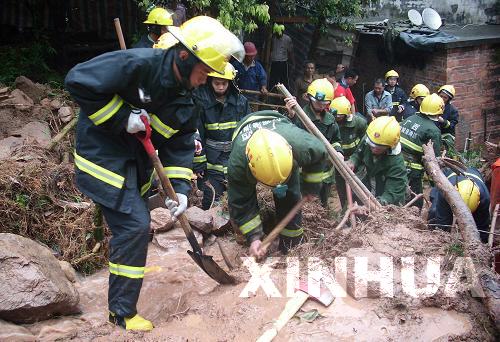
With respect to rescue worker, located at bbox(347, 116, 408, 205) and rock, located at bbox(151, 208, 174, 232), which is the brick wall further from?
rock, located at bbox(151, 208, 174, 232)

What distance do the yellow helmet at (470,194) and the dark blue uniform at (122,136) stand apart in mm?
2603

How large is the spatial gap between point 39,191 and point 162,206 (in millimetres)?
1185

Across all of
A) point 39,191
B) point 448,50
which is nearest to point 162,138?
point 39,191

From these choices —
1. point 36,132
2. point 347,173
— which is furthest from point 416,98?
point 36,132

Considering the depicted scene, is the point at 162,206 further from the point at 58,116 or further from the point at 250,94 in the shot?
the point at 250,94

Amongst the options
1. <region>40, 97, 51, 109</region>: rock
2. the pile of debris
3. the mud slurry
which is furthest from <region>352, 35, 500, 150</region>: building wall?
the pile of debris

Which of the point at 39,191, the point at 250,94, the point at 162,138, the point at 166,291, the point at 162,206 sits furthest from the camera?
the point at 250,94

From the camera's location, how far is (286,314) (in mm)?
3174

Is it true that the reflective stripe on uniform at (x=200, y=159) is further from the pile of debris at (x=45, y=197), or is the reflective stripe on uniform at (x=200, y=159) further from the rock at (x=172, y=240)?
the pile of debris at (x=45, y=197)

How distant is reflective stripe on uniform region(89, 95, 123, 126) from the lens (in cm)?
303

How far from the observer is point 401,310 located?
3.22m

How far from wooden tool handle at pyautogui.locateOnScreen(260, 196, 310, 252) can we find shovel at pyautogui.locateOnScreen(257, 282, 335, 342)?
624 millimetres

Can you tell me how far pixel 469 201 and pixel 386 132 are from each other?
1084mm

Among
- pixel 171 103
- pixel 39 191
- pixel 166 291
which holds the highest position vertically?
pixel 171 103
